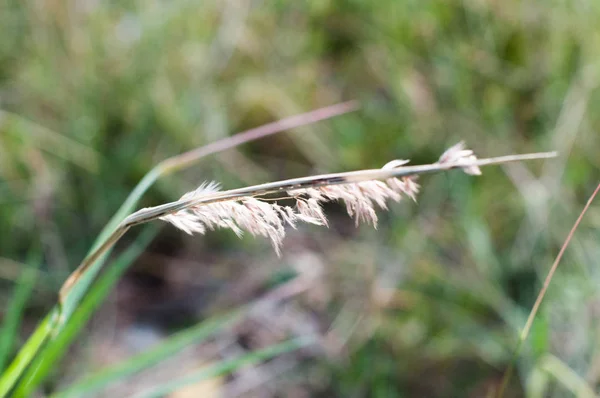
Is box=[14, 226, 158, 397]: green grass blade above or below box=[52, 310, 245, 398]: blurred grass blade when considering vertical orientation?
above

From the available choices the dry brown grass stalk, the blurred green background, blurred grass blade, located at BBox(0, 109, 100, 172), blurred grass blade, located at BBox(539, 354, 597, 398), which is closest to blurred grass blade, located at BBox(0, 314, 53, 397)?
the dry brown grass stalk

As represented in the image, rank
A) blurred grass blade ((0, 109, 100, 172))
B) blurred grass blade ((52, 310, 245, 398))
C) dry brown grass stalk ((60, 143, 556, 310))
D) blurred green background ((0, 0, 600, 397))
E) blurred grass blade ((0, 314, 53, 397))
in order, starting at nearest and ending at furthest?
dry brown grass stalk ((60, 143, 556, 310)) → blurred grass blade ((0, 314, 53, 397)) → blurred grass blade ((52, 310, 245, 398)) → blurred green background ((0, 0, 600, 397)) → blurred grass blade ((0, 109, 100, 172))

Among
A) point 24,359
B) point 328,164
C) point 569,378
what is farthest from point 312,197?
point 328,164

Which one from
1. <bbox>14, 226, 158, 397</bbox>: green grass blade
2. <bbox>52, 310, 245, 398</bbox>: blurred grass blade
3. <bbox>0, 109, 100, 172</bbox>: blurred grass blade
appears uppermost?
<bbox>0, 109, 100, 172</bbox>: blurred grass blade

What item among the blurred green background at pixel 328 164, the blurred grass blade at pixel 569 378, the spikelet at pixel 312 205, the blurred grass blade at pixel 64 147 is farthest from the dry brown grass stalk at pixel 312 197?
the blurred grass blade at pixel 64 147

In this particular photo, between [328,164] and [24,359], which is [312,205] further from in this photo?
[328,164]

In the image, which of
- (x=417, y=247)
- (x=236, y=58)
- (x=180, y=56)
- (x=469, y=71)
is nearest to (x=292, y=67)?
(x=236, y=58)

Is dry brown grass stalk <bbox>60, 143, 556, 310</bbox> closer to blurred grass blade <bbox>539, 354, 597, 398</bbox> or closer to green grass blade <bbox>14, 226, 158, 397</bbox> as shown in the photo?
green grass blade <bbox>14, 226, 158, 397</bbox>

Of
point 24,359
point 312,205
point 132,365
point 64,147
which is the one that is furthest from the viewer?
point 64,147

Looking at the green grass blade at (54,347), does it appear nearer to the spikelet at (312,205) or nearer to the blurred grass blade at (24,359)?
the blurred grass blade at (24,359)
